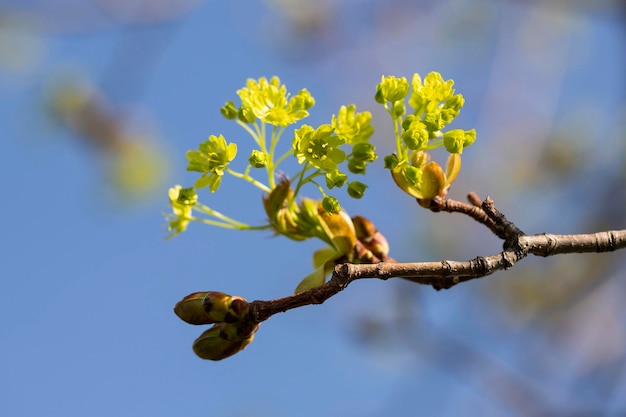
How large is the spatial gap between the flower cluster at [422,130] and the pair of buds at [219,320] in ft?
1.54

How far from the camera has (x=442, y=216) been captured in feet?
19.6

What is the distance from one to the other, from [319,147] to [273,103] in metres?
0.19

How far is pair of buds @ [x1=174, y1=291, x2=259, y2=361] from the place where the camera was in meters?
1.66

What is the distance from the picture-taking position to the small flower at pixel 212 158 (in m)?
1.80

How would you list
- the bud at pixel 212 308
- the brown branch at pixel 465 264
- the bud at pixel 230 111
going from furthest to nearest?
the bud at pixel 230 111 → the bud at pixel 212 308 → the brown branch at pixel 465 264

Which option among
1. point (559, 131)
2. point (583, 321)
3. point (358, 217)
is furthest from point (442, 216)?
point (358, 217)

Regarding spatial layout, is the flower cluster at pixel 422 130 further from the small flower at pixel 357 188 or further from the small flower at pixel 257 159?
the small flower at pixel 257 159

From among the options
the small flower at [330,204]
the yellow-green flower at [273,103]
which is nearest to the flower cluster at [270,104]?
the yellow-green flower at [273,103]

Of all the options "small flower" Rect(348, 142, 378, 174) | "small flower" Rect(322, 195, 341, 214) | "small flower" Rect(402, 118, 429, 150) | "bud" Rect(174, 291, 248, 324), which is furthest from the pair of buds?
"small flower" Rect(402, 118, 429, 150)

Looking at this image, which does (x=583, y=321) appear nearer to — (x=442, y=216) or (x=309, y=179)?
(x=442, y=216)

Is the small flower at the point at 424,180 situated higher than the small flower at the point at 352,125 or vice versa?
the small flower at the point at 352,125

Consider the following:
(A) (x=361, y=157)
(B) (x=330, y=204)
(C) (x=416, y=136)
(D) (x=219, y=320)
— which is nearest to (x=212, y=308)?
(D) (x=219, y=320)

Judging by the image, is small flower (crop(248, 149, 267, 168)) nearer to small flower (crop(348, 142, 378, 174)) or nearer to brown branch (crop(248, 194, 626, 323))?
small flower (crop(348, 142, 378, 174))

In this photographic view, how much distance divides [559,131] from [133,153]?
10.8ft
